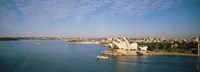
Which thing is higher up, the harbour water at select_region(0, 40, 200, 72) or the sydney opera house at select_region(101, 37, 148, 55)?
the sydney opera house at select_region(101, 37, 148, 55)

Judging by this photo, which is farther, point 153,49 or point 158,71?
point 153,49

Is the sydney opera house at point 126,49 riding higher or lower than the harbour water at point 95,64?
higher

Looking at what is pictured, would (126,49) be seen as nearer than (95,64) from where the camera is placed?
No

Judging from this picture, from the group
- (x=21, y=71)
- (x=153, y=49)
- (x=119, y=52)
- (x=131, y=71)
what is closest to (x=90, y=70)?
(x=131, y=71)

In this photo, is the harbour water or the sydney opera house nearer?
the harbour water

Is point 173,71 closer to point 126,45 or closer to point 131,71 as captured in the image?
point 131,71

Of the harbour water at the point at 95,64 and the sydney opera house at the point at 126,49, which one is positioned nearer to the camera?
the harbour water at the point at 95,64

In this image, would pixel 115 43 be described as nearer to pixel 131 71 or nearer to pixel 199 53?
pixel 199 53

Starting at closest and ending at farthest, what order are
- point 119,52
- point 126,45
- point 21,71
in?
point 21,71, point 119,52, point 126,45

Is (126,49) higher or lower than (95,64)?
higher

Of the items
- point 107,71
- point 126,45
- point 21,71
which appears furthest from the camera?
point 126,45

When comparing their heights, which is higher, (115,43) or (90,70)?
(115,43)
